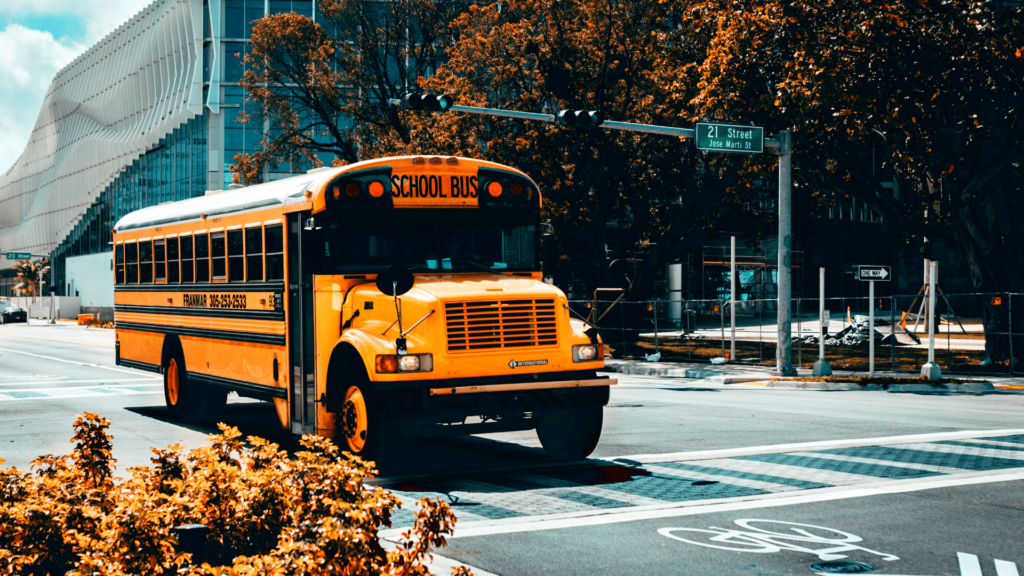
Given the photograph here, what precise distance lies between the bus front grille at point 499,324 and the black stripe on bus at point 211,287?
2.64 metres

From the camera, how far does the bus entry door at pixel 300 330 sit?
10.9 metres

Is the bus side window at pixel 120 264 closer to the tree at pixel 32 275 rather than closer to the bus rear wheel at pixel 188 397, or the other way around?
the bus rear wheel at pixel 188 397

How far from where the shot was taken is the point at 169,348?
15078 millimetres

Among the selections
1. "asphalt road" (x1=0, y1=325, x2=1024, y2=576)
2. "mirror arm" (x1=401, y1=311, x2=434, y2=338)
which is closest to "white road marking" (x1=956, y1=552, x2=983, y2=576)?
"asphalt road" (x1=0, y1=325, x2=1024, y2=576)

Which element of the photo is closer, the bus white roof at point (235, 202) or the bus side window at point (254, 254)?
the bus white roof at point (235, 202)

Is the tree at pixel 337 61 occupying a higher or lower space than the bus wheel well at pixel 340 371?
higher

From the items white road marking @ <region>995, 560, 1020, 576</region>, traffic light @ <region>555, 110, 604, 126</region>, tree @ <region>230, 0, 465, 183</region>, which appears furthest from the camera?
tree @ <region>230, 0, 465, 183</region>

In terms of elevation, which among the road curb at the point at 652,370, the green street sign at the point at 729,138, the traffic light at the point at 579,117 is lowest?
the road curb at the point at 652,370

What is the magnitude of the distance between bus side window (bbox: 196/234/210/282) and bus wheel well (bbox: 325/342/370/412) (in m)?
3.88

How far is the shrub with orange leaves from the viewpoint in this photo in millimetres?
4469

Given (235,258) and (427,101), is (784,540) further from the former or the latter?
(427,101)

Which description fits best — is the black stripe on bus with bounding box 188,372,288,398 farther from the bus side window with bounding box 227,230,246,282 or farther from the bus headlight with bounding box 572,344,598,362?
the bus headlight with bounding box 572,344,598,362

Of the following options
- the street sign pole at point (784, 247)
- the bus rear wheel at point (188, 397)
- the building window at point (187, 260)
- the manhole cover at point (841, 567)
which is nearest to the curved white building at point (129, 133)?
the street sign pole at point (784, 247)

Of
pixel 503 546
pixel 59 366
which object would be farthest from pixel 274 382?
pixel 59 366
